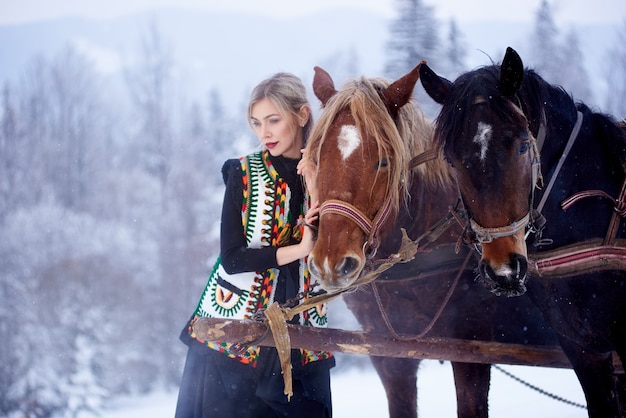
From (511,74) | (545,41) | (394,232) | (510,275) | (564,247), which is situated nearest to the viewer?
(510,275)

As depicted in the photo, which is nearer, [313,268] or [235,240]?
[313,268]

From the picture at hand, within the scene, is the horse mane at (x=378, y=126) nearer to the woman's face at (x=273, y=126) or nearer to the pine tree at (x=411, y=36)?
the woman's face at (x=273, y=126)

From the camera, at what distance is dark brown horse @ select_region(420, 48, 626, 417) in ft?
8.05

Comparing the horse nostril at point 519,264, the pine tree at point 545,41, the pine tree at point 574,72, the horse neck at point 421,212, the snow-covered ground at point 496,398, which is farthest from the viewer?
the pine tree at point 574,72

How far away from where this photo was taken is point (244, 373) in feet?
9.50

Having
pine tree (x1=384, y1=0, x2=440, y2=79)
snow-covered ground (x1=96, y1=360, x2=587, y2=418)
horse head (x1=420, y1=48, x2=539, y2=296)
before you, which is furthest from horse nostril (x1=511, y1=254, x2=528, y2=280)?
pine tree (x1=384, y1=0, x2=440, y2=79)

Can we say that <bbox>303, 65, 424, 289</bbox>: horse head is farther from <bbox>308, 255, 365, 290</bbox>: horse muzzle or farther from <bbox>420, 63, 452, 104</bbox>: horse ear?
<bbox>420, 63, 452, 104</bbox>: horse ear

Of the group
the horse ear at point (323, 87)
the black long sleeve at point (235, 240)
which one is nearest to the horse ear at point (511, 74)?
the horse ear at point (323, 87)

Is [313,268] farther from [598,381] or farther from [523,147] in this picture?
[598,381]

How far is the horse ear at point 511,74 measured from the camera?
102 inches

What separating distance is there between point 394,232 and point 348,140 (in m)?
A: 0.65

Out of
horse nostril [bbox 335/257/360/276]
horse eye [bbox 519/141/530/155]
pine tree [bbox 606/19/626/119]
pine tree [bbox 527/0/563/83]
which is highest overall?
pine tree [bbox 527/0/563/83]

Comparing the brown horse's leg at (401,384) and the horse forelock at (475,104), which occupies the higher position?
the horse forelock at (475,104)

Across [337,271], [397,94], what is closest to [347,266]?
[337,271]
